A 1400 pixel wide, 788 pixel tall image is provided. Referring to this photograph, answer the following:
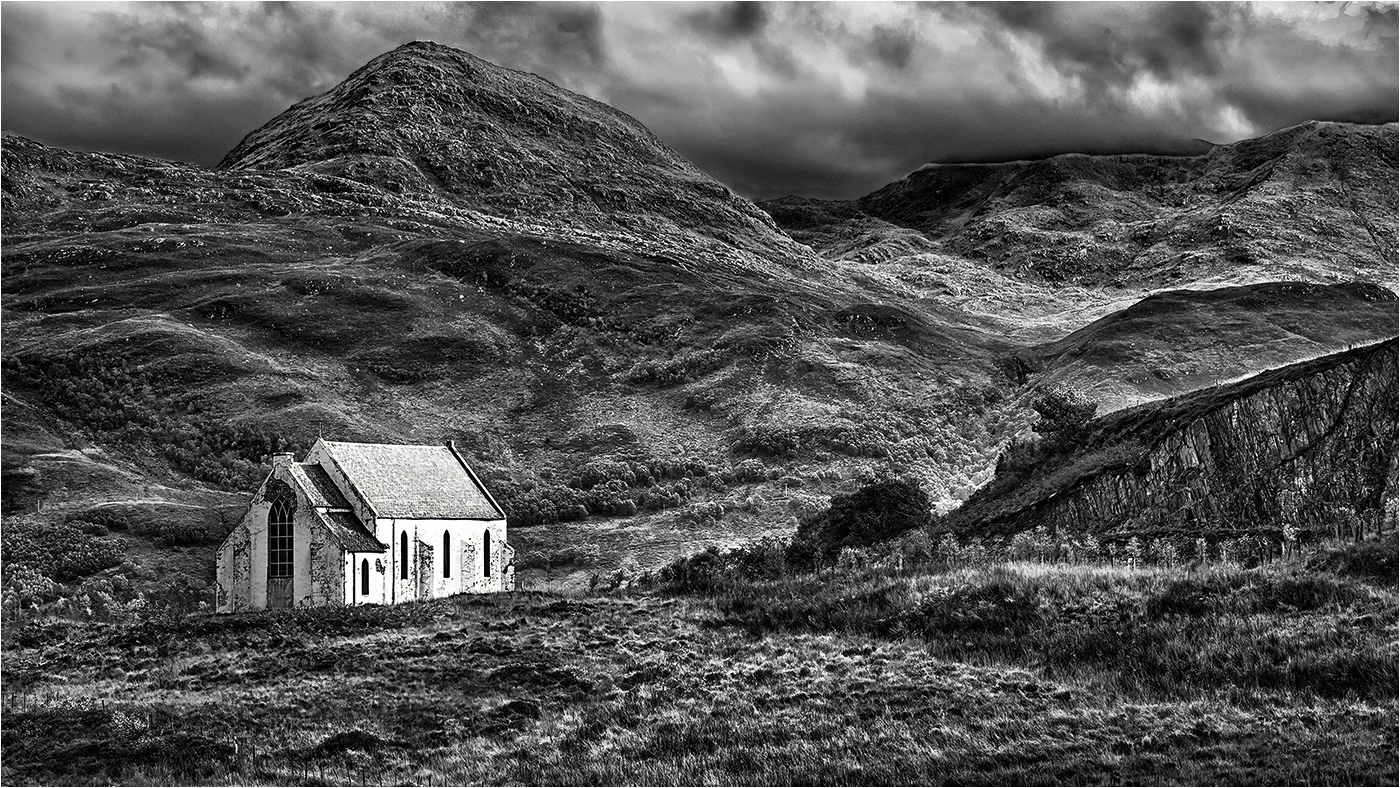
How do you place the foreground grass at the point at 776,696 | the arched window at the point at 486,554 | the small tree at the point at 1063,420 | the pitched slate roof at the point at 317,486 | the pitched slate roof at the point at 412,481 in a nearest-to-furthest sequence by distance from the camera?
the foreground grass at the point at 776,696 → the pitched slate roof at the point at 317,486 → the pitched slate roof at the point at 412,481 → the small tree at the point at 1063,420 → the arched window at the point at 486,554

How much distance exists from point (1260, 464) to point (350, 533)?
120 feet

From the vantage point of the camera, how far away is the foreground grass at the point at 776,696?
22391 millimetres

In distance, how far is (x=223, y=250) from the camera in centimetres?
15375

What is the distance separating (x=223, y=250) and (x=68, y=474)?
254 ft

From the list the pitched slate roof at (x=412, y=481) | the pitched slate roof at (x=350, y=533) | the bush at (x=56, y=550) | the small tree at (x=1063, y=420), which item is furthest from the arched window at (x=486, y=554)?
the small tree at (x=1063, y=420)

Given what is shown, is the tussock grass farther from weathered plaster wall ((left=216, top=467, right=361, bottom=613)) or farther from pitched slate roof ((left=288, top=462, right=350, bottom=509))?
pitched slate roof ((left=288, top=462, right=350, bottom=509))

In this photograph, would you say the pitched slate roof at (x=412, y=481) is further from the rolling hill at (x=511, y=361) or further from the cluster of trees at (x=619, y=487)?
the cluster of trees at (x=619, y=487)

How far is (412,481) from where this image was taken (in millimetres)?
59438

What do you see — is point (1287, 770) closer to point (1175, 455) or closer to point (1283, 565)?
point (1283, 565)

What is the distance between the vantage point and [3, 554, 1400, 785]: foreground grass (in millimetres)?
22391

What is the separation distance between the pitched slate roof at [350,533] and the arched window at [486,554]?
7.56 metres

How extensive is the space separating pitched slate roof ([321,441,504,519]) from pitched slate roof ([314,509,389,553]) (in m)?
1.12

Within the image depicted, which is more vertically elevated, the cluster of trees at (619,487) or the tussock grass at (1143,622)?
the cluster of trees at (619,487)

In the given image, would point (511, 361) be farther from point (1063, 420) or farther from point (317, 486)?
point (1063, 420)
